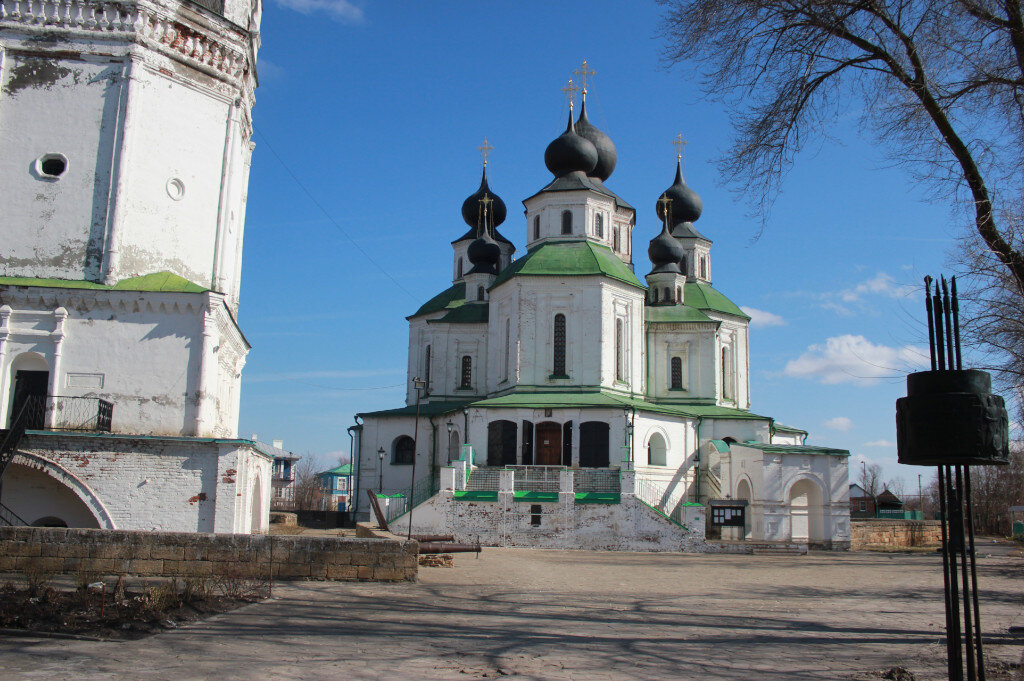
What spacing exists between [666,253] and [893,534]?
53.6 ft

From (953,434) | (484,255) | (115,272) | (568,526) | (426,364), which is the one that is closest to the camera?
(953,434)

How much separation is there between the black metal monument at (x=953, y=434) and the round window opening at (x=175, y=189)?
60.5ft

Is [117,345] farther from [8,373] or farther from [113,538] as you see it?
[113,538]

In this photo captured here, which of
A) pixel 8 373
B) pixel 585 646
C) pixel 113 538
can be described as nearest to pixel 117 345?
pixel 8 373

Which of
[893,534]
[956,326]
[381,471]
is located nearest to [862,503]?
[893,534]

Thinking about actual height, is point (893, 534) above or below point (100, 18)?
below

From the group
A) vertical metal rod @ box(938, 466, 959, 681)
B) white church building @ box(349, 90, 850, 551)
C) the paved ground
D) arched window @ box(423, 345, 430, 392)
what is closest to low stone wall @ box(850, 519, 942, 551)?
white church building @ box(349, 90, 850, 551)

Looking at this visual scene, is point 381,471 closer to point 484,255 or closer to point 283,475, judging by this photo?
point 484,255

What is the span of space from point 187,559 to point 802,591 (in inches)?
426

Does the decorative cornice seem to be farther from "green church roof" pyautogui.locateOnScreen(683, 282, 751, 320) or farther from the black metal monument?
"green church roof" pyautogui.locateOnScreen(683, 282, 751, 320)

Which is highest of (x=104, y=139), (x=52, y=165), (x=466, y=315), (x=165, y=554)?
(x=466, y=315)

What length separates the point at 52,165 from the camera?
65.1 ft

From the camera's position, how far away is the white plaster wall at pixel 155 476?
18.1 metres

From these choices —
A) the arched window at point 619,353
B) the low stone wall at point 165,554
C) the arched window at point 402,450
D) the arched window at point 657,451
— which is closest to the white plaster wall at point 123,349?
the low stone wall at point 165,554
